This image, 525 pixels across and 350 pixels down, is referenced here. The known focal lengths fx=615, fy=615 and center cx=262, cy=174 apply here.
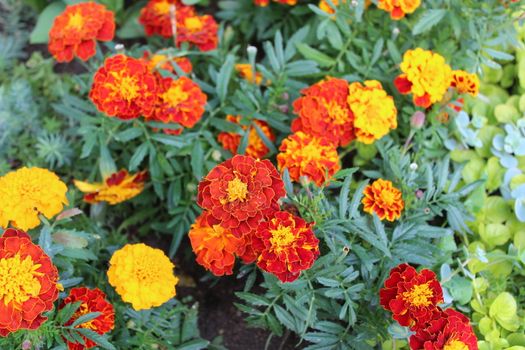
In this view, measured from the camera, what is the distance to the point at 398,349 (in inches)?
74.7

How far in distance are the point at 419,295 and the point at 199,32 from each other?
4.19 feet

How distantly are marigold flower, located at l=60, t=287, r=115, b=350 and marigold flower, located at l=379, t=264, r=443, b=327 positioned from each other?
0.76 meters

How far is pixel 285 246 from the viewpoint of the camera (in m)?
1.51

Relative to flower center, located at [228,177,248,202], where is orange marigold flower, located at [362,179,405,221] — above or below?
below

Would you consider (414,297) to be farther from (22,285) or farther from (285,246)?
(22,285)

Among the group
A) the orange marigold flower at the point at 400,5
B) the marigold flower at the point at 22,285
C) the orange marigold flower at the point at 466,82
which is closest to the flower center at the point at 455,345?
the orange marigold flower at the point at 466,82

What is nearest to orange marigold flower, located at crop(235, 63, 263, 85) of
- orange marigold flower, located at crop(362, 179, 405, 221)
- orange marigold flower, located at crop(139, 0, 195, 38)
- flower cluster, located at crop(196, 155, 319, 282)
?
orange marigold flower, located at crop(139, 0, 195, 38)

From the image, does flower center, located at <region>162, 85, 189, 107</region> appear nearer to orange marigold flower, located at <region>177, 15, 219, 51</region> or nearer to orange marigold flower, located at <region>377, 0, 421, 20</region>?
orange marigold flower, located at <region>177, 15, 219, 51</region>

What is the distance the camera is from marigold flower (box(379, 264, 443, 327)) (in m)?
1.53

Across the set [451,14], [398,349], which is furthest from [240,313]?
[451,14]

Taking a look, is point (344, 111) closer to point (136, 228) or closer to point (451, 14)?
point (451, 14)

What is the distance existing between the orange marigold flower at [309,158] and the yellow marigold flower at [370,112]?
0.40 ft

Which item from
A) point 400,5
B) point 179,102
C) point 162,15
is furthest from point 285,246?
point 162,15

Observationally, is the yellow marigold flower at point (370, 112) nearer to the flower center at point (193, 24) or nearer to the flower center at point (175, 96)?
the flower center at point (175, 96)
